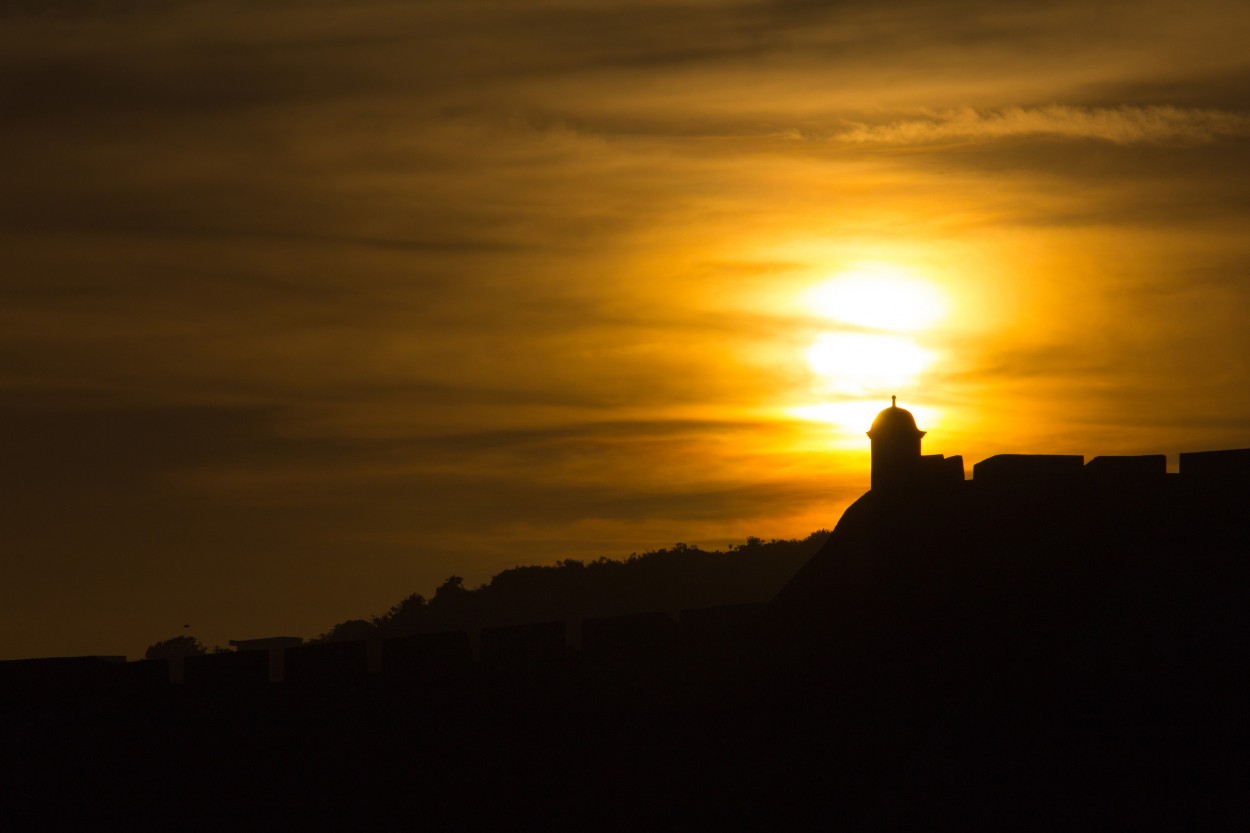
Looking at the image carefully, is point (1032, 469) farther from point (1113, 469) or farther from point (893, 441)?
point (893, 441)

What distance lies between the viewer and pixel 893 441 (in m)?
30.6

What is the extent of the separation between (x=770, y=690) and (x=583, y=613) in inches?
4596

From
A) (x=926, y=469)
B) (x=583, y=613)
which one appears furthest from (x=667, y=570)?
(x=926, y=469)

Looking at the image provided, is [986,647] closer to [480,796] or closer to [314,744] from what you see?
[480,796]

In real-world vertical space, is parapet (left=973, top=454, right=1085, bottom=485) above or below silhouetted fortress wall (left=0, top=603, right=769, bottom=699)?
above

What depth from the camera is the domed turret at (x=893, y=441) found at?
3002cm

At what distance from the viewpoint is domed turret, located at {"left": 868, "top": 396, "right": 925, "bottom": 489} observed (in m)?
30.0

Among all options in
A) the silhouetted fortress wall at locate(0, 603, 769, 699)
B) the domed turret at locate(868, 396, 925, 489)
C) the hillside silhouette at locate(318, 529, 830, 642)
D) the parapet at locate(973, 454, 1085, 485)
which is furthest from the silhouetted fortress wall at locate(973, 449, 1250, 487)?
the hillside silhouette at locate(318, 529, 830, 642)

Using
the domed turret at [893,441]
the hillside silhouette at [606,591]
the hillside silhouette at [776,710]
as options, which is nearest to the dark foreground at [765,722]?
the hillside silhouette at [776,710]

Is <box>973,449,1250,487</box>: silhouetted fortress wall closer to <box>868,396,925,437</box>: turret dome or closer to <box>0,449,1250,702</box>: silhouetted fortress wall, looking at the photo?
<box>0,449,1250,702</box>: silhouetted fortress wall

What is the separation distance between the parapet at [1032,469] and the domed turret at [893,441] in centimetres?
670

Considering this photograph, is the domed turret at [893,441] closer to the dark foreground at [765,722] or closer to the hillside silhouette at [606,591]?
the dark foreground at [765,722]

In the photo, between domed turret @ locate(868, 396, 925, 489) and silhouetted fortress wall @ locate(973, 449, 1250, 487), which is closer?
silhouetted fortress wall @ locate(973, 449, 1250, 487)

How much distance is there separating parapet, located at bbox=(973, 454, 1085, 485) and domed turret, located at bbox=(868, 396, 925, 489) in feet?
22.0
